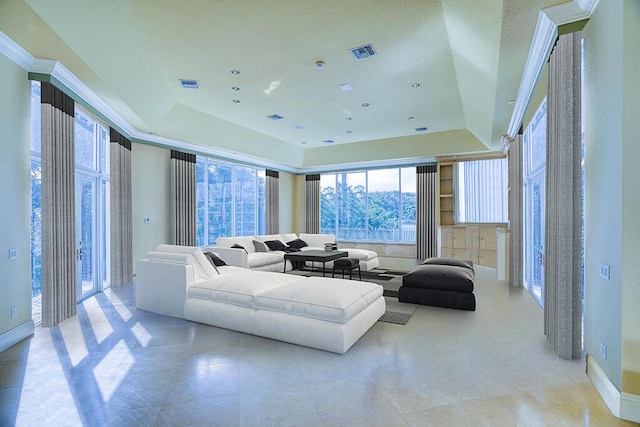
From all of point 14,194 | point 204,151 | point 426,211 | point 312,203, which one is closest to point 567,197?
point 14,194

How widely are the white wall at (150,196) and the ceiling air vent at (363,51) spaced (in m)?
5.19

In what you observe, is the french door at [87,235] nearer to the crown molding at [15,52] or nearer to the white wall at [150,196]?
the white wall at [150,196]

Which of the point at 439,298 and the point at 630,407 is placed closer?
the point at 630,407

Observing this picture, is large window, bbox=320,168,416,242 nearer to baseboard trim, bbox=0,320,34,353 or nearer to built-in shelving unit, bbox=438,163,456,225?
built-in shelving unit, bbox=438,163,456,225

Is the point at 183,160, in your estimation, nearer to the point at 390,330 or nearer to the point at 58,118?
the point at 58,118

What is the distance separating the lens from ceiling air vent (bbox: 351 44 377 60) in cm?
420

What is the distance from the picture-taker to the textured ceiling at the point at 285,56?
3279mm

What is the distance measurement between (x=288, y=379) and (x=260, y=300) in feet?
3.41

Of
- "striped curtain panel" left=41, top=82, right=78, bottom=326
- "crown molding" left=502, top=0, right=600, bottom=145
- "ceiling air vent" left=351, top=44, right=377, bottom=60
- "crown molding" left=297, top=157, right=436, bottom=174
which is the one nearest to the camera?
"crown molding" left=502, top=0, right=600, bottom=145

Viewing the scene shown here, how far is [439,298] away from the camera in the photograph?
4.59 metres

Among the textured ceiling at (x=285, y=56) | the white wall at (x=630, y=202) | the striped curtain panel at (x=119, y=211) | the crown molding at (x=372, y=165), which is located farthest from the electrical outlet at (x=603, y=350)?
the crown molding at (x=372, y=165)

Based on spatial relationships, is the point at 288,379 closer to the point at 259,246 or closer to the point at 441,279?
the point at 441,279

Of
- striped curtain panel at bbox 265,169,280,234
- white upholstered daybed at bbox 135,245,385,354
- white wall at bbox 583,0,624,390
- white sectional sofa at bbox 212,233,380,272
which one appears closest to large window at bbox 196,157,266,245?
striped curtain panel at bbox 265,169,280,234

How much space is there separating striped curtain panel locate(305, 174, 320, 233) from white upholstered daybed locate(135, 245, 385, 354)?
7.43 metres
